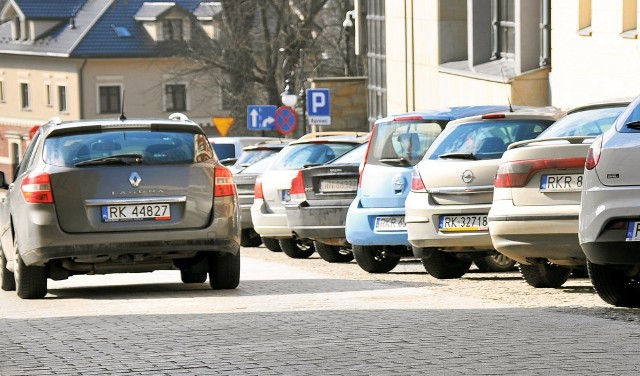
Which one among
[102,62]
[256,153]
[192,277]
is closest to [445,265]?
→ [192,277]

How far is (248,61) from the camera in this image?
76.1 meters

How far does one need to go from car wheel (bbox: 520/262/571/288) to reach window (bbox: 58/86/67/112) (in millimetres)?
84841

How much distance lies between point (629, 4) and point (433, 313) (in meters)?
17.5

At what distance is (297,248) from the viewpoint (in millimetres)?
23125

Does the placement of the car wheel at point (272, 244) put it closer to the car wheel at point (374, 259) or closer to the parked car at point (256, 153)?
the parked car at point (256, 153)

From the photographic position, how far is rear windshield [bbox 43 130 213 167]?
47.0 ft

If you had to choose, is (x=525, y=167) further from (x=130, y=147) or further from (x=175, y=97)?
(x=175, y=97)

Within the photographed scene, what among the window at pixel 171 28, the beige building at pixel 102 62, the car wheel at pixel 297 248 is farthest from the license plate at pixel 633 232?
the window at pixel 171 28

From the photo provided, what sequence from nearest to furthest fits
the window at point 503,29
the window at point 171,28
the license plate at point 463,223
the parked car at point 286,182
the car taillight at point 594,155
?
the car taillight at point 594,155, the license plate at point 463,223, the parked car at point 286,182, the window at point 503,29, the window at point 171,28

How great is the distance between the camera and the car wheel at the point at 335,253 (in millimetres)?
20969

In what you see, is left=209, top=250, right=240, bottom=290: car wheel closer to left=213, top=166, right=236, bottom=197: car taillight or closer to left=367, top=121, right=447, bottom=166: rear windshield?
left=213, top=166, right=236, bottom=197: car taillight

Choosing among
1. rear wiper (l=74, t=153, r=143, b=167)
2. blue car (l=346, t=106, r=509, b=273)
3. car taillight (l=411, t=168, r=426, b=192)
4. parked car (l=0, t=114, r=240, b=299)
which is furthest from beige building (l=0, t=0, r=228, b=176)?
rear wiper (l=74, t=153, r=143, b=167)

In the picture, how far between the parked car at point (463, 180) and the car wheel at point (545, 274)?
879mm

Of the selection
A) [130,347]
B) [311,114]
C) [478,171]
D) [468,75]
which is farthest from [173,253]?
[311,114]
